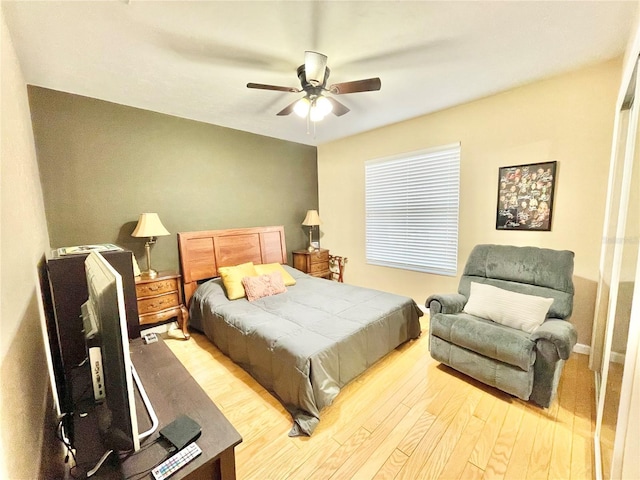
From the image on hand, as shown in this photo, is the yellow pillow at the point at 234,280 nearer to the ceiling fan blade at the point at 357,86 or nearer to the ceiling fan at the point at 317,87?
the ceiling fan at the point at 317,87

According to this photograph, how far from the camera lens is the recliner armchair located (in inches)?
68.2

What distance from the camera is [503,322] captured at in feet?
6.71

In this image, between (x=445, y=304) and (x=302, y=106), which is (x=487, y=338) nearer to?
(x=445, y=304)

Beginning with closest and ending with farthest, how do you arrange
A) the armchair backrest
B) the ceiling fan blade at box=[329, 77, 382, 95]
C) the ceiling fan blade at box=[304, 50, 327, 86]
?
the ceiling fan blade at box=[304, 50, 327, 86], the ceiling fan blade at box=[329, 77, 382, 95], the armchair backrest

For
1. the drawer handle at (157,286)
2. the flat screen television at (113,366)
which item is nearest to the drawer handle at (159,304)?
the drawer handle at (157,286)

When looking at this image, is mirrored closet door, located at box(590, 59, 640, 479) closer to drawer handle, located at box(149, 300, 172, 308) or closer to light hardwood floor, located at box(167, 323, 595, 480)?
light hardwood floor, located at box(167, 323, 595, 480)

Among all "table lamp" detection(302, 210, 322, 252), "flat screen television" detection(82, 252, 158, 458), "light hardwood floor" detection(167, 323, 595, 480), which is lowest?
"light hardwood floor" detection(167, 323, 595, 480)

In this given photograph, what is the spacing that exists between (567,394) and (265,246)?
135 inches

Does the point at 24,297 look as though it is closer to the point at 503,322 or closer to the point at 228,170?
the point at 228,170

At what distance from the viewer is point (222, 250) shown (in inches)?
134

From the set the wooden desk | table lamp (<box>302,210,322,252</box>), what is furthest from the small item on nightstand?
table lamp (<box>302,210,322,252</box>)

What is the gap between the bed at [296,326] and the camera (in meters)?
1.75

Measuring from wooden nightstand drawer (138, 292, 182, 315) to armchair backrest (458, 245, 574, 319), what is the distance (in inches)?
118

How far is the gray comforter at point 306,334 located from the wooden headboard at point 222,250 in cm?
26
